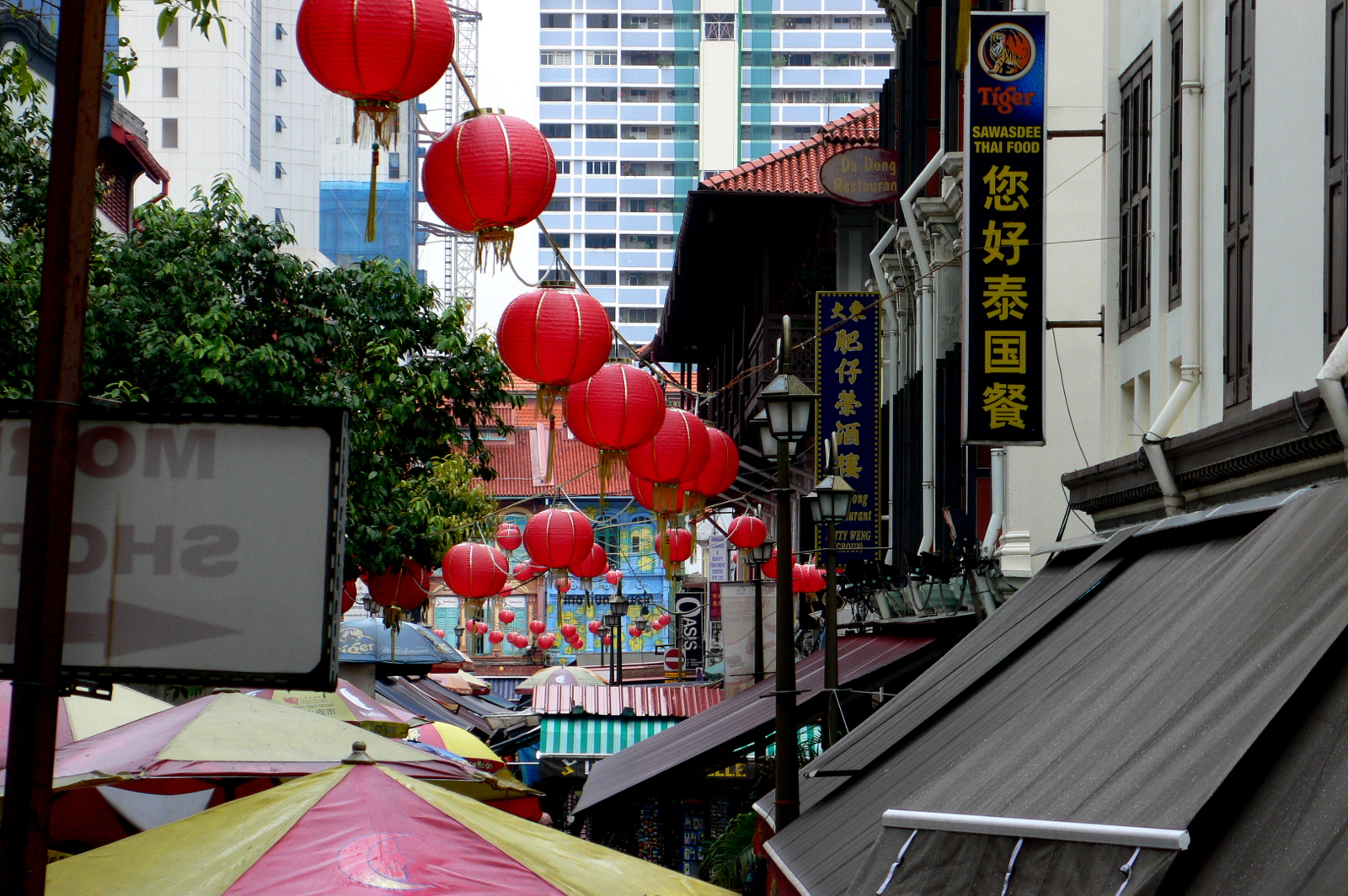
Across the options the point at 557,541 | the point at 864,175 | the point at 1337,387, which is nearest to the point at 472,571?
the point at 557,541

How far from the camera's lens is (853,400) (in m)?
21.3

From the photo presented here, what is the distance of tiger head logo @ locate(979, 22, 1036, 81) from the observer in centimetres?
1167

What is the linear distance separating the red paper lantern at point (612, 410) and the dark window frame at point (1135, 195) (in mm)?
3871

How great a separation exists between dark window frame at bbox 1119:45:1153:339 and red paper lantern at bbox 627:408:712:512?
14.8ft

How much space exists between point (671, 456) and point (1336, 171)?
8108 mm

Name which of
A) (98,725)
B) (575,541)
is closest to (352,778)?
(98,725)

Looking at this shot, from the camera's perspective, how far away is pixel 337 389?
757 inches

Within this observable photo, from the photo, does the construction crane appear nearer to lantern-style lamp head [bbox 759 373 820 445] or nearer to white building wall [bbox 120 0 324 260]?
white building wall [bbox 120 0 324 260]

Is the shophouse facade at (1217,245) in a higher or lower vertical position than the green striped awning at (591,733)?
higher

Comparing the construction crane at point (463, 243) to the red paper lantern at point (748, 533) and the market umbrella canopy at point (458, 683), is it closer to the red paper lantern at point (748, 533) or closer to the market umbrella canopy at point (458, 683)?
the market umbrella canopy at point (458, 683)

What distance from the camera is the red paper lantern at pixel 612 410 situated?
12.3 m

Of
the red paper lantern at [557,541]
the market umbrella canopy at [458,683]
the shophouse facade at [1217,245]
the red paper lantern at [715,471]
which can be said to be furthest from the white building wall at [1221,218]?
the market umbrella canopy at [458,683]

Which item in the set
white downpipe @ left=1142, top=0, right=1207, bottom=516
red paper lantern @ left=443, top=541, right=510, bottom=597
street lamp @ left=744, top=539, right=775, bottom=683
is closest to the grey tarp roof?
white downpipe @ left=1142, top=0, right=1207, bottom=516

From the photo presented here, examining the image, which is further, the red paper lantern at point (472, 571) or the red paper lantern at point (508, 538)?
the red paper lantern at point (508, 538)
